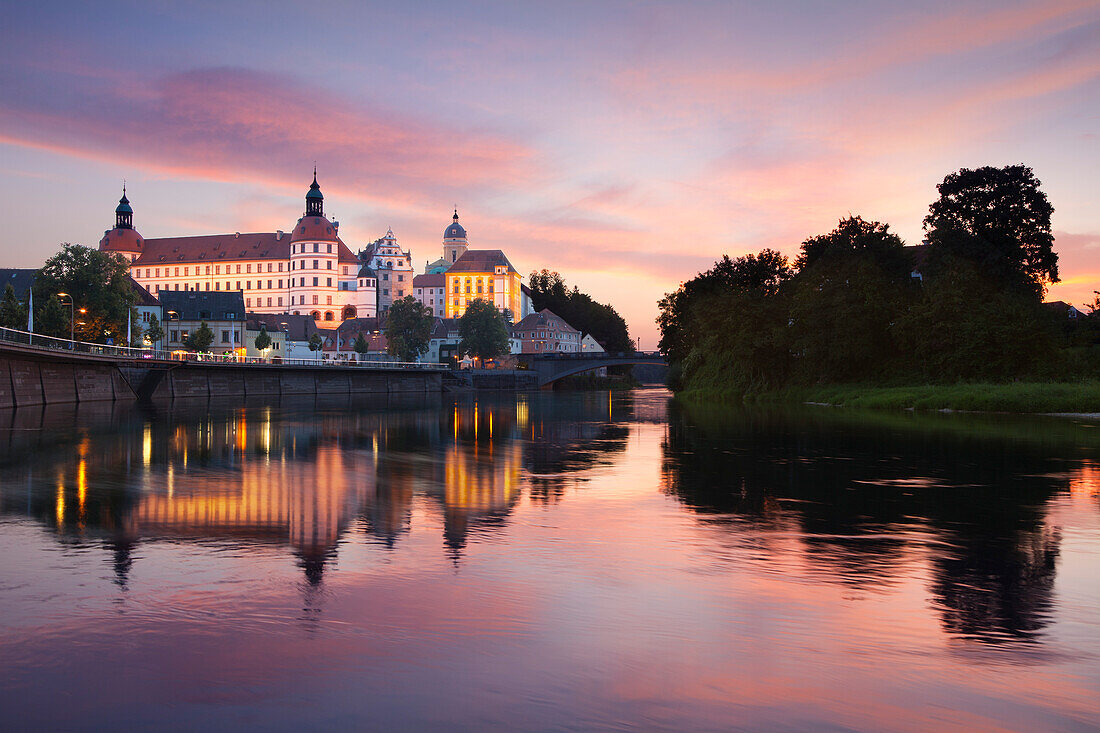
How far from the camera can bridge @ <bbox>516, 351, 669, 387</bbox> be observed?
140 meters

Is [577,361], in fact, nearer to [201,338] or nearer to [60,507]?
[201,338]

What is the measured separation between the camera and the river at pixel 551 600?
7.67 meters

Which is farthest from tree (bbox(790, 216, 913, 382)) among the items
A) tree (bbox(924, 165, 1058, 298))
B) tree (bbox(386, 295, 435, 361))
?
tree (bbox(386, 295, 435, 361))

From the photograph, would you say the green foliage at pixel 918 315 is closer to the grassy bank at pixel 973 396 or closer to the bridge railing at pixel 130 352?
the grassy bank at pixel 973 396

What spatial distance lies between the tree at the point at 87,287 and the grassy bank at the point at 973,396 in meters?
76.0

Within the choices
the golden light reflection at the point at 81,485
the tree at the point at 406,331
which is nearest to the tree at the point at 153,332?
the tree at the point at 406,331

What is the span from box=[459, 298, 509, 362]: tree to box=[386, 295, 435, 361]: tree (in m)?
11.1

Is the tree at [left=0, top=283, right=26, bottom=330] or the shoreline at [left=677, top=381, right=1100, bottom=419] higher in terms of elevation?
the tree at [left=0, top=283, right=26, bottom=330]

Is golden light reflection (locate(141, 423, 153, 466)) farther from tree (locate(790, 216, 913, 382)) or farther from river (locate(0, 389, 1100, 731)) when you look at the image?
tree (locate(790, 216, 913, 382))

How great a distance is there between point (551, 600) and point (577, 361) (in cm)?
13397

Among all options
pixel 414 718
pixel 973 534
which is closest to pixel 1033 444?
pixel 973 534

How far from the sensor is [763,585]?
11.9 m

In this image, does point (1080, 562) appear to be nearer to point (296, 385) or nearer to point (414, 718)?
point (414, 718)

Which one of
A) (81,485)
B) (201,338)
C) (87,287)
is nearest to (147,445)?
(81,485)
